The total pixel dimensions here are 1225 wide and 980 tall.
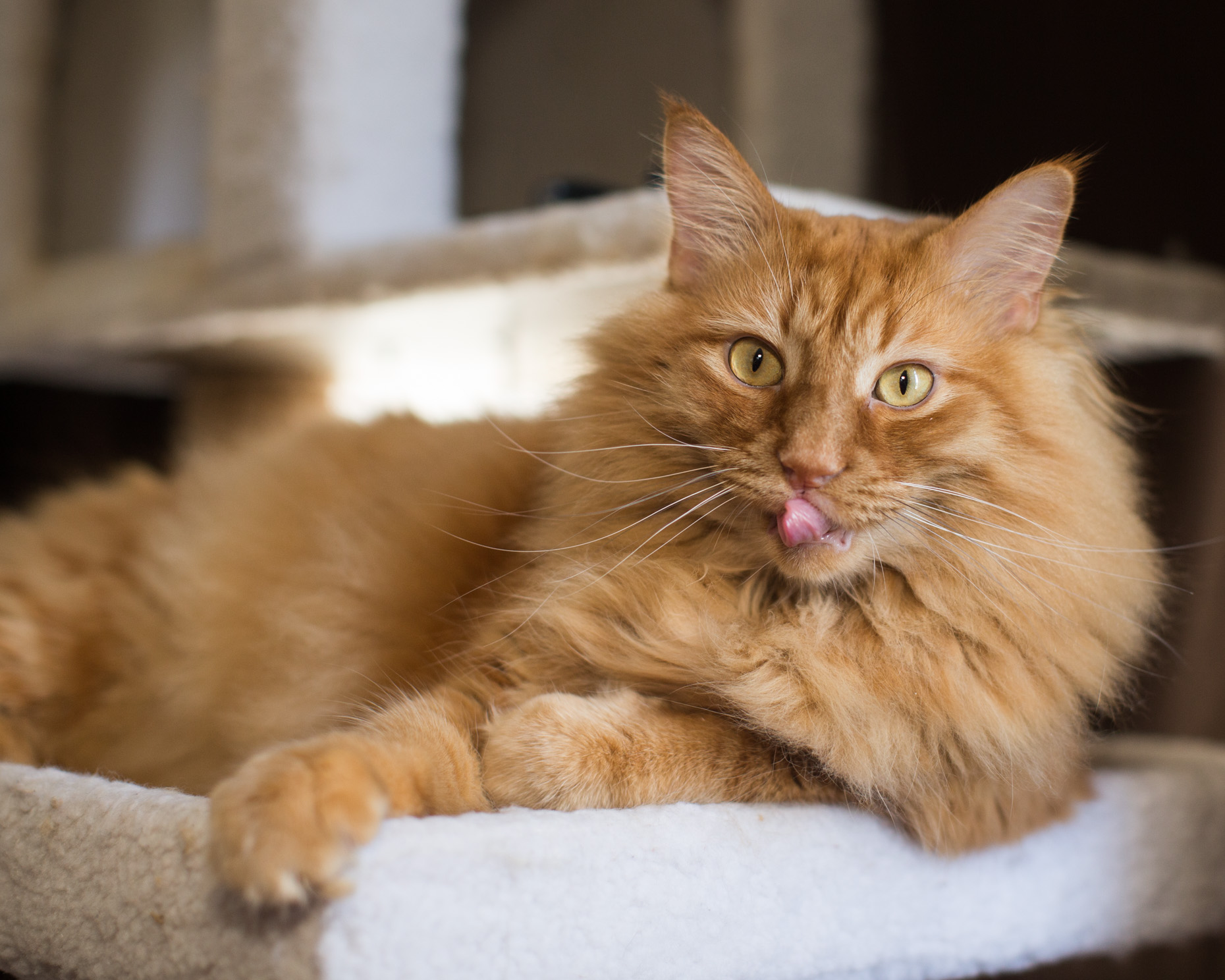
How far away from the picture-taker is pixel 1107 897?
1.41 m

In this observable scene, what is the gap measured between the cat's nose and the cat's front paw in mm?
508

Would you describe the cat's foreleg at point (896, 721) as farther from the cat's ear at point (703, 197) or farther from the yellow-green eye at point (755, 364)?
the cat's ear at point (703, 197)

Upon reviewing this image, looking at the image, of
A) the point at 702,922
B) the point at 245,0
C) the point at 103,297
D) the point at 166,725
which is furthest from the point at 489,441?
the point at 103,297

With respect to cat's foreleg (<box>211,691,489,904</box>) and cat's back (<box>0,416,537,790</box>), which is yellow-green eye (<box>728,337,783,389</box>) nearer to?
cat's back (<box>0,416,537,790</box>)

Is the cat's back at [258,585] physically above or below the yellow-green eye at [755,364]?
below

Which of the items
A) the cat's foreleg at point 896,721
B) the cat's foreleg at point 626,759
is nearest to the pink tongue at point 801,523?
the cat's foreleg at point 896,721

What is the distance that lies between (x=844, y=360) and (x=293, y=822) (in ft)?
2.38

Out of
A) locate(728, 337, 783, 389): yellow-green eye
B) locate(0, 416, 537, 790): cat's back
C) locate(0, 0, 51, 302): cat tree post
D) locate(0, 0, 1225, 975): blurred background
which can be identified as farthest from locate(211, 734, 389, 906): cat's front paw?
locate(0, 0, 51, 302): cat tree post

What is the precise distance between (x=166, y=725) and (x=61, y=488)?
64 cm

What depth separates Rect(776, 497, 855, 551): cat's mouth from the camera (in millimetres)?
1022

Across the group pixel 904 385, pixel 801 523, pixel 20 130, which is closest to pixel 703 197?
A: pixel 904 385

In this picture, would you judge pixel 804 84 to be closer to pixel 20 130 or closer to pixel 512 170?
pixel 512 170

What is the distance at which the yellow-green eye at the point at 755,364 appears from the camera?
1138 millimetres

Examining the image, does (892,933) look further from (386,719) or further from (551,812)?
(386,719)
